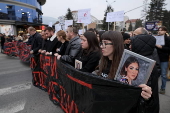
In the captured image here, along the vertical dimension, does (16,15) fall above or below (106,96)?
above

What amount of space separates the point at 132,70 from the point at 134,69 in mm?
24

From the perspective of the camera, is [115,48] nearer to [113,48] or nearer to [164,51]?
[113,48]

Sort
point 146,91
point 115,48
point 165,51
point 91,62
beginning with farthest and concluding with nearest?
point 165,51 < point 91,62 < point 115,48 < point 146,91

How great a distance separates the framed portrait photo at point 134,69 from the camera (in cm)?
106

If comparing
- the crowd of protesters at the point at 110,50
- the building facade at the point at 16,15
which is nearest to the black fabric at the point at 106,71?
the crowd of protesters at the point at 110,50

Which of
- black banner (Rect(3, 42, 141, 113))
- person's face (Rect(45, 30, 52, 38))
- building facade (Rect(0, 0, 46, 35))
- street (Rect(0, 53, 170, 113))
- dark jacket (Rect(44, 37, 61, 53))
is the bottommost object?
street (Rect(0, 53, 170, 113))

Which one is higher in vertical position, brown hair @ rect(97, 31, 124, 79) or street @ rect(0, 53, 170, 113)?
brown hair @ rect(97, 31, 124, 79)

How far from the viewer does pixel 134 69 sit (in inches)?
45.8

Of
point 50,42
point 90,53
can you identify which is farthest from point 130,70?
point 50,42

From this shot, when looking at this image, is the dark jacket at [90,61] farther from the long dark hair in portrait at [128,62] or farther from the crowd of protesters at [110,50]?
the long dark hair in portrait at [128,62]

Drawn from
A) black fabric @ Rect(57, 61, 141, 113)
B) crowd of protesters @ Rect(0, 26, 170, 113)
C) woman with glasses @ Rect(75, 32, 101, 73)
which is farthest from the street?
black fabric @ Rect(57, 61, 141, 113)

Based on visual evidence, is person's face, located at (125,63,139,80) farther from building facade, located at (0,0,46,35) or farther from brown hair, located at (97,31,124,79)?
building facade, located at (0,0,46,35)

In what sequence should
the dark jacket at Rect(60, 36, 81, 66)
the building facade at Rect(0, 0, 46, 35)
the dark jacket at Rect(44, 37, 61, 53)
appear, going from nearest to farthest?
the dark jacket at Rect(60, 36, 81, 66) → the dark jacket at Rect(44, 37, 61, 53) → the building facade at Rect(0, 0, 46, 35)

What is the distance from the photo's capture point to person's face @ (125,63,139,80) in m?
1.15
